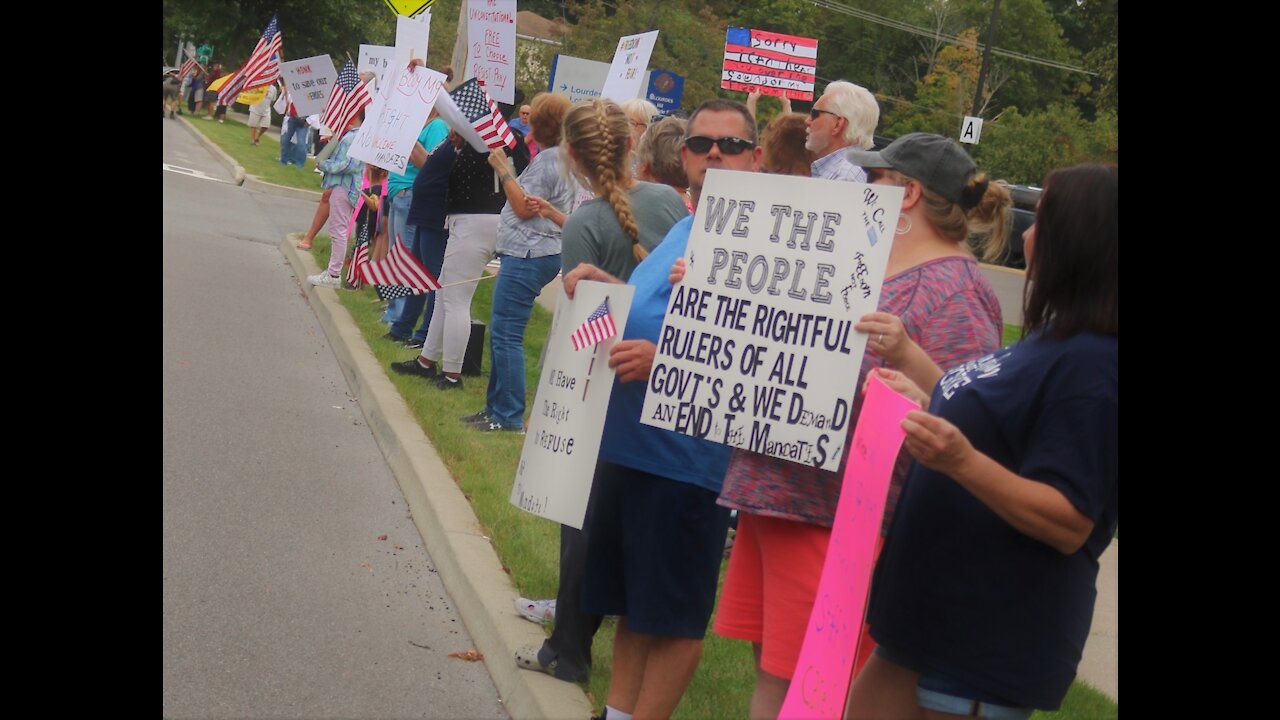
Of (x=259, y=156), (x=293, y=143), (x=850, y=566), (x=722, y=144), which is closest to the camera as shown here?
(x=850, y=566)

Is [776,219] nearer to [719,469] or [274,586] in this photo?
[719,469]

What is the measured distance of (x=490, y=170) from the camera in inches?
381

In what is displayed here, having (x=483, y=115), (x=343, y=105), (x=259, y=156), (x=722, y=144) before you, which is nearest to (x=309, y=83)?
(x=343, y=105)

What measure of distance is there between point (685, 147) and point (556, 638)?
6.01 ft

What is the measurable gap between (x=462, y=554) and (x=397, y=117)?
444 cm

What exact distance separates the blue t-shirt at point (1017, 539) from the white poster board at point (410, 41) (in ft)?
26.0

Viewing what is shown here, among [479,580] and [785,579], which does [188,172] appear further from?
[785,579]

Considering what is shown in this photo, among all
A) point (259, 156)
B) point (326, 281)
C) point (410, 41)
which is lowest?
point (259, 156)

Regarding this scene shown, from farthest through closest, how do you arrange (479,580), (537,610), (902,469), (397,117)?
(397,117), (479,580), (537,610), (902,469)

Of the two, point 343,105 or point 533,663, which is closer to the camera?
point 533,663

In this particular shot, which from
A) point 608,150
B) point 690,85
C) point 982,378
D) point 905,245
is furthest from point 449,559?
point 690,85

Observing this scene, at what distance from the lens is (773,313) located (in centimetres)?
363

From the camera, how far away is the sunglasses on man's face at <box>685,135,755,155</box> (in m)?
4.43
